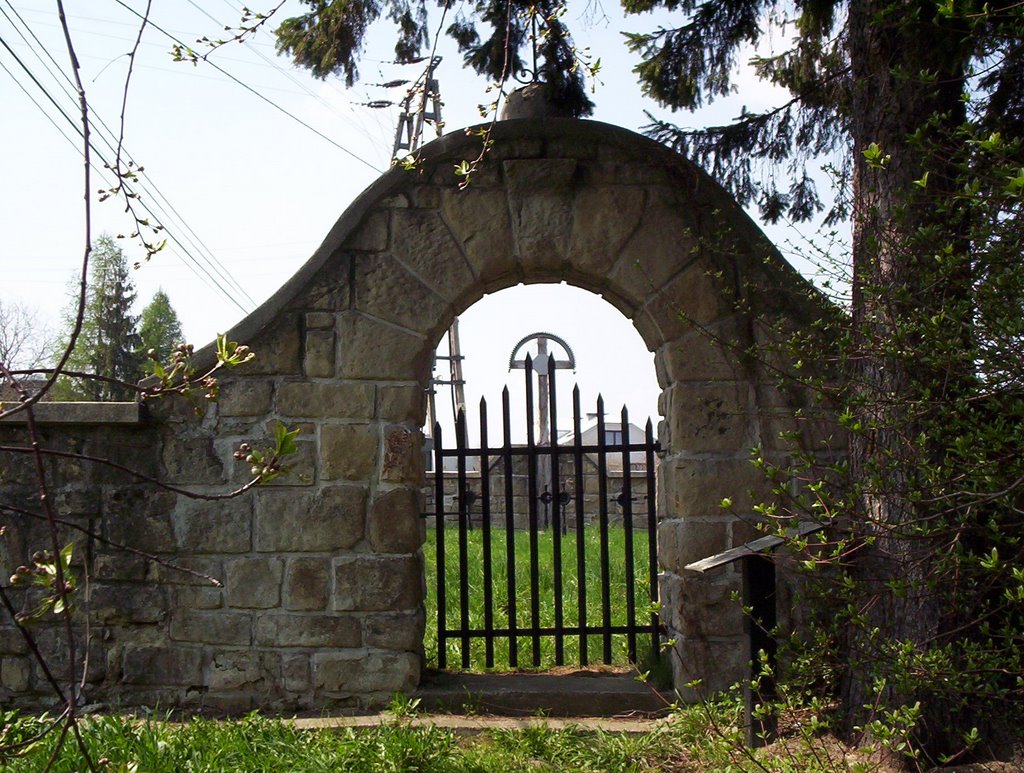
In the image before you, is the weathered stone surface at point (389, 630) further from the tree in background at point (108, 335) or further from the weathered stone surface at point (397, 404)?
the tree in background at point (108, 335)

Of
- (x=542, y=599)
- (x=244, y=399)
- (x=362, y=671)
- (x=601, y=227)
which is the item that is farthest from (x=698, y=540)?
(x=542, y=599)

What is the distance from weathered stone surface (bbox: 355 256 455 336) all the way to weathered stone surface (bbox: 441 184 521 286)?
255 millimetres

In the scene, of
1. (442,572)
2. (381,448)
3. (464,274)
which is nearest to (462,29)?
(464,274)

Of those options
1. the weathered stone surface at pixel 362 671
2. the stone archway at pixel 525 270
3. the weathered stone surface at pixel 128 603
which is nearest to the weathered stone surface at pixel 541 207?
the stone archway at pixel 525 270

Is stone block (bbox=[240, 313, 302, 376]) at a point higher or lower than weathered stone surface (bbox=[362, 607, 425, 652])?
higher

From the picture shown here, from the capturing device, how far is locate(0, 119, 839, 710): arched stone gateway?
14.9 ft

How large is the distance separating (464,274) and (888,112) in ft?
6.31

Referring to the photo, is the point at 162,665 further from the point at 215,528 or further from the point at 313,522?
the point at 313,522

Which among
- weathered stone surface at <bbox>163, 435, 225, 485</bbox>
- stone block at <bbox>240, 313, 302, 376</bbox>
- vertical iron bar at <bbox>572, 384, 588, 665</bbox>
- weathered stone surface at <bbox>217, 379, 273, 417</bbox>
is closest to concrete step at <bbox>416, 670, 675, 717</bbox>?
vertical iron bar at <bbox>572, 384, 588, 665</bbox>

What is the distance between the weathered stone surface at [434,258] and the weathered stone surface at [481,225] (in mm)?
50

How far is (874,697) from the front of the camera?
342 centimetres

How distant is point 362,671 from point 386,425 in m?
1.11

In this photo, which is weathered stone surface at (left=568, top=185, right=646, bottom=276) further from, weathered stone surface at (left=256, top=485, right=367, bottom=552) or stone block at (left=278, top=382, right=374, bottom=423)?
weathered stone surface at (left=256, top=485, right=367, bottom=552)

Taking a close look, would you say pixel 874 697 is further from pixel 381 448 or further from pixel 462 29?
pixel 462 29
